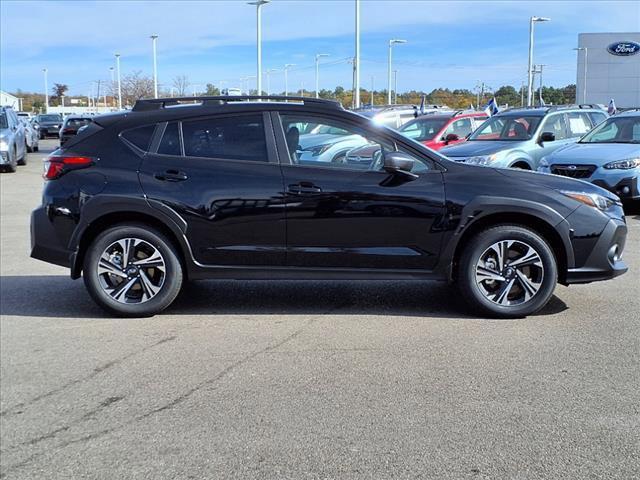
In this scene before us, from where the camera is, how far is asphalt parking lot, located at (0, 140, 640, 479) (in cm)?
362

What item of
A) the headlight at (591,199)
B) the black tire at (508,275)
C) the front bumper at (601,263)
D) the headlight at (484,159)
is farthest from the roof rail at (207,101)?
the headlight at (484,159)

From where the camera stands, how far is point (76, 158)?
6.02m

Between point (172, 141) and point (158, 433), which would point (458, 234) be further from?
point (158, 433)

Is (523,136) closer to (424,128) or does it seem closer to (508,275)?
(424,128)

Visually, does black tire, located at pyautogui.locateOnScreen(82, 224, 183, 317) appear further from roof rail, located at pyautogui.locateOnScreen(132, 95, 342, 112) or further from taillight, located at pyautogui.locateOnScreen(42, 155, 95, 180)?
roof rail, located at pyautogui.locateOnScreen(132, 95, 342, 112)

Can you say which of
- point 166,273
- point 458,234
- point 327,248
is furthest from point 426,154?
point 166,273

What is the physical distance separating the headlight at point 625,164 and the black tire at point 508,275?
6428mm

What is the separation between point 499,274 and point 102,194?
3.32 meters

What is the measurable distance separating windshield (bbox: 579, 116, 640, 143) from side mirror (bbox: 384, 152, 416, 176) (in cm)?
824

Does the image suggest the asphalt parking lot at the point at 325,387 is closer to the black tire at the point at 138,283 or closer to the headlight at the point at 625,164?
the black tire at the point at 138,283

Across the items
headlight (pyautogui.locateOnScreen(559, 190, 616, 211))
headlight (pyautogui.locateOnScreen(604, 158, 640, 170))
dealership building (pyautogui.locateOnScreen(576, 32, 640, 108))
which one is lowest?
headlight (pyautogui.locateOnScreen(559, 190, 616, 211))

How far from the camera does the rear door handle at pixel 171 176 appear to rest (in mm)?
5887

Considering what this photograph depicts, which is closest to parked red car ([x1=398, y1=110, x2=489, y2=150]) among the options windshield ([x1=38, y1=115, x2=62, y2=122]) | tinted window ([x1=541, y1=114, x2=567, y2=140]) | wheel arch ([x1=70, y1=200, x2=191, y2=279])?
tinted window ([x1=541, y1=114, x2=567, y2=140])

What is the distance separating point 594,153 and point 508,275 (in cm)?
702
